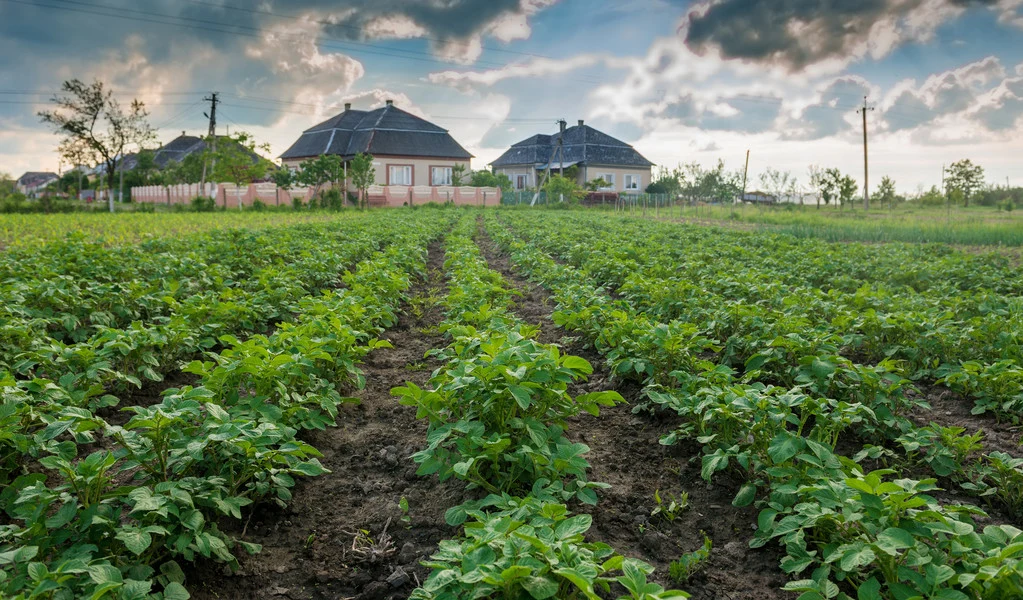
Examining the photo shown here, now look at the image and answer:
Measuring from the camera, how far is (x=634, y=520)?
3221mm

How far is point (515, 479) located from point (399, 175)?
4624 centimetres

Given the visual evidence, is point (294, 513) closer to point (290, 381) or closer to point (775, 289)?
point (290, 381)

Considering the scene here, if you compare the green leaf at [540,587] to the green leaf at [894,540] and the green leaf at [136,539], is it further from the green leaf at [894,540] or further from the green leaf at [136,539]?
the green leaf at [136,539]

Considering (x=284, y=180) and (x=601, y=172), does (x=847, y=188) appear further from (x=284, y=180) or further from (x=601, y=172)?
(x=284, y=180)

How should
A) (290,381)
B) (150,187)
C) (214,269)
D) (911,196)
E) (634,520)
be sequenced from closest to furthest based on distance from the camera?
(634,520), (290,381), (214,269), (150,187), (911,196)

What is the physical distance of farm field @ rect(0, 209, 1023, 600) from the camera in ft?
A: 7.28

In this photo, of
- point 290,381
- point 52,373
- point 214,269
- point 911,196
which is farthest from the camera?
point 911,196

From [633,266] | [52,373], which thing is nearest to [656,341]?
[52,373]

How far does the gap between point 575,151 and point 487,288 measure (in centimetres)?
4816

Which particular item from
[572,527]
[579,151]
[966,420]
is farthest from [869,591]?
[579,151]

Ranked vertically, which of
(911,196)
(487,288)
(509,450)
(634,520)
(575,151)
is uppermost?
(575,151)

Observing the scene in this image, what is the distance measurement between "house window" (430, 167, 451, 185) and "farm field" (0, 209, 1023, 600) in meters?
43.1

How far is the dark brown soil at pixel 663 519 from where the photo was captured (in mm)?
2752

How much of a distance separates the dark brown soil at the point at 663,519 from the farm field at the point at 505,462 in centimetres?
2
